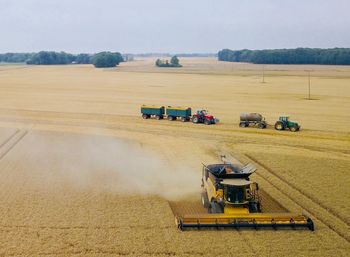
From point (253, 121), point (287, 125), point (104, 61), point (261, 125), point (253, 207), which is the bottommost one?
point (253, 207)

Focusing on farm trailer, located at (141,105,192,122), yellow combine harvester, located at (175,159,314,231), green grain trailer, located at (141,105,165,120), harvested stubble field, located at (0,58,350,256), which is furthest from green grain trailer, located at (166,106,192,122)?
yellow combine harvester, located at (175,159,314,231)

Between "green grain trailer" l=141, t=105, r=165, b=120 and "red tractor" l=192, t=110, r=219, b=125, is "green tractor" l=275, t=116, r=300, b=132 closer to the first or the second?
"red tractor" l=192, t=110, r=219, b=125

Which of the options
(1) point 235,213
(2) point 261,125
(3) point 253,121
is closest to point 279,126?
(2) point 261,125

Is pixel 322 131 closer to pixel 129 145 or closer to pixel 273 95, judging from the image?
pixel 129 145

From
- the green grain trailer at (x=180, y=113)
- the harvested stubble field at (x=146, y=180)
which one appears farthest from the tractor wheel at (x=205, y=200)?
the green grain trailer at (x=180, y=113)

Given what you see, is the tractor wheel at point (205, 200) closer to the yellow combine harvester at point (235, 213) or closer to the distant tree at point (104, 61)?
the yellow combine harvester at point (235, 213)

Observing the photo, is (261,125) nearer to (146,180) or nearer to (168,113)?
(168,113)

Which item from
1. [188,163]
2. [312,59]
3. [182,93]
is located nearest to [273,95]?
[182,93]
